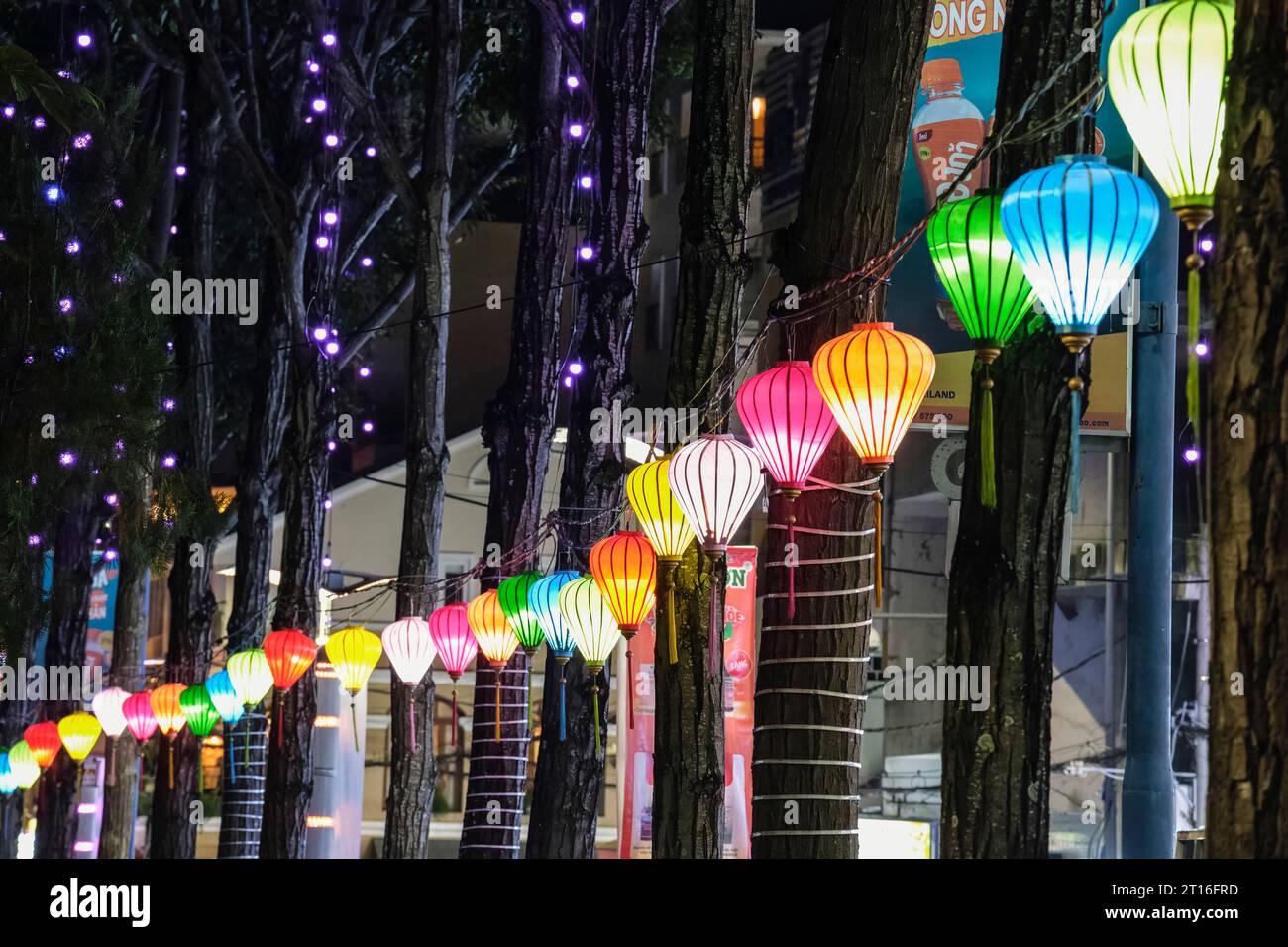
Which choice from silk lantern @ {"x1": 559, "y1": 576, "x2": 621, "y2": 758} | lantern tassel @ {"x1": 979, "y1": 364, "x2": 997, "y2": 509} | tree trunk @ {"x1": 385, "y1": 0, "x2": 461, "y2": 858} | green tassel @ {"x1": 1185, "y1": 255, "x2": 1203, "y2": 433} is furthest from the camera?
tree trunk @ {"x1": 385, "y1": 0, "x2": 461, "y2": 858}

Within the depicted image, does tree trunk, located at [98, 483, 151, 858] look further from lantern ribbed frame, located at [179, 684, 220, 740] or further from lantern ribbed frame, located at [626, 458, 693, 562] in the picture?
lantern ribbed frame, located at [626, 458, 693, 562]

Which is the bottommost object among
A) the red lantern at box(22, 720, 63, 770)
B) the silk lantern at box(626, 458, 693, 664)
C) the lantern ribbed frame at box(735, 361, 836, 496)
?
the red lantern at box(22, 720, 63, 770)

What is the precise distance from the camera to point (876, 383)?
25.7ft

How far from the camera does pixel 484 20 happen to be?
21.6 meters

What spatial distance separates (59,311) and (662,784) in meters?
7.20

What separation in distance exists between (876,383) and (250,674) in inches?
474

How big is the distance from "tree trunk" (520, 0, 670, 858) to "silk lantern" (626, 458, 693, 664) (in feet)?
15.0

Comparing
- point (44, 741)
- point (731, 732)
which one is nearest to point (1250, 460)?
point (731, 732)

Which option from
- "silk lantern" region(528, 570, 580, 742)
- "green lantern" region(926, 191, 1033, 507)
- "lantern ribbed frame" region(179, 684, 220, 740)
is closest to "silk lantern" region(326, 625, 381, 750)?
"silk lantern" region(528, 570, 580, 742)

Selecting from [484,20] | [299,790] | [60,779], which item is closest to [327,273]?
[484,20]

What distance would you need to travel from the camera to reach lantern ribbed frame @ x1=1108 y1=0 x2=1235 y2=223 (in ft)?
17.7

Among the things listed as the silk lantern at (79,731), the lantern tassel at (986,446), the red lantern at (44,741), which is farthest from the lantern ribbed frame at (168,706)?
the lantern tassel at (986,446)

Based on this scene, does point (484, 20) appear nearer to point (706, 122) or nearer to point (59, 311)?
point (59, 311)

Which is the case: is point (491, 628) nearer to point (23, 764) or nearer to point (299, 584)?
point (299, 584)
